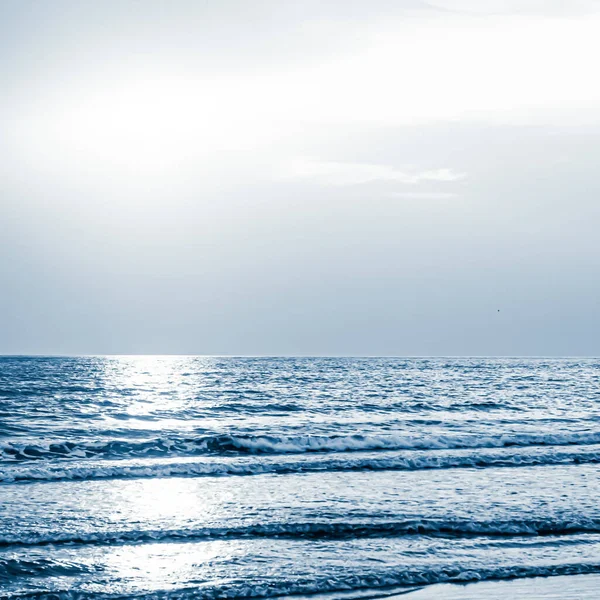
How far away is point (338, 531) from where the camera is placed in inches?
506

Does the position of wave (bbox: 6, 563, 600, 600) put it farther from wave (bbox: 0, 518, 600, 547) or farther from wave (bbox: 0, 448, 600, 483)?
wave (bbox: 0, 448, 600, 483)

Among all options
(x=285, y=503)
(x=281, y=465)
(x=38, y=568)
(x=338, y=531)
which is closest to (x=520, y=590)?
(x=338, y=531)

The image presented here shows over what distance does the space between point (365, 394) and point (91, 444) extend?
1034 inches

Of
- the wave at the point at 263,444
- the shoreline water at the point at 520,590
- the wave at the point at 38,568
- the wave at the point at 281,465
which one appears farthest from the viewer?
the wave at the point at 263,444

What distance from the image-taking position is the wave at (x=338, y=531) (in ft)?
39.9

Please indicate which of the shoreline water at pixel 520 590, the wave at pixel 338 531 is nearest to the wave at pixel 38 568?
the wave at pixel 338 531

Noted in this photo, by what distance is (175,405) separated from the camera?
38.9 meters

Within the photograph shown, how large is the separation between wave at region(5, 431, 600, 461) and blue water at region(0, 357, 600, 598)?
90 millimetres

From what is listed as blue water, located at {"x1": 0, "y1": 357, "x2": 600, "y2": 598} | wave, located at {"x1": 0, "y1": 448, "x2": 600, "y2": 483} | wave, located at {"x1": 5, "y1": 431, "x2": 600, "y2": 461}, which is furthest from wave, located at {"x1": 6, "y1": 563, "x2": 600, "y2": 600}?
wave, located at {"x1": 5, "y1": 431, "x2": 600, "y2": 461}

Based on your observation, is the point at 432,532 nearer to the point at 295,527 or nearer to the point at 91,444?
the point at 295,527

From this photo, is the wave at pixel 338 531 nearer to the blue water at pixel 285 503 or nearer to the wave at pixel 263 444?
the blue water at pixel 285 503

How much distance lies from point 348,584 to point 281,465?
35.2ft

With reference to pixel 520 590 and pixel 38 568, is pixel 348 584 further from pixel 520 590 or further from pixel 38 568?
pixel 38 568

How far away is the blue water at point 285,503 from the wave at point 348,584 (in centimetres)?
3
